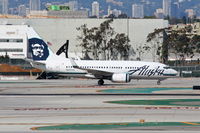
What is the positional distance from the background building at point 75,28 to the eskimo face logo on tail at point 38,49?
89.8 m

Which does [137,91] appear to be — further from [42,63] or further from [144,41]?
[144,41]

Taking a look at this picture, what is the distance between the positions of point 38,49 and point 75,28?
95.6 metres

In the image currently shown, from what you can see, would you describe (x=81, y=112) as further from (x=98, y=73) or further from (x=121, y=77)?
(x=98, y=73)

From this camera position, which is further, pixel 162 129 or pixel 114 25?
pixel 114 25

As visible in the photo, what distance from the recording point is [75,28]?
179625 mm

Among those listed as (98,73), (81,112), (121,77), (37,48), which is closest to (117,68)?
(98,73)

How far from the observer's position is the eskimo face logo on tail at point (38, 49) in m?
83.4

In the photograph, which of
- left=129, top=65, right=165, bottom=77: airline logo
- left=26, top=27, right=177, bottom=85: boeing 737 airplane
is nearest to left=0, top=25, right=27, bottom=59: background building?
left=26, top=27, right=177, bottom=85: boeing 737 airplane

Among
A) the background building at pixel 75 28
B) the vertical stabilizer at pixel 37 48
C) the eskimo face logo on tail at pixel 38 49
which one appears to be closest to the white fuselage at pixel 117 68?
the vertical stabilizer at pixel 37 48

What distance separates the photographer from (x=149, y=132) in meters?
36.0

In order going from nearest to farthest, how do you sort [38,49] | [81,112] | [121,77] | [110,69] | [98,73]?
[81,112], [121,77], [98,73], [110,69], [38,49]

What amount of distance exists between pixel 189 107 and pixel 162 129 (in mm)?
12445

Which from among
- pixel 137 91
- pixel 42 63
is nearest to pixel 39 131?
pixel 137 91

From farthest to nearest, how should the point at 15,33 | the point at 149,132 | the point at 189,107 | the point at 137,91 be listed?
1. the point at 15,33
2. the point at 137,91
3. the point at 189,107
4. the point at 149,132
